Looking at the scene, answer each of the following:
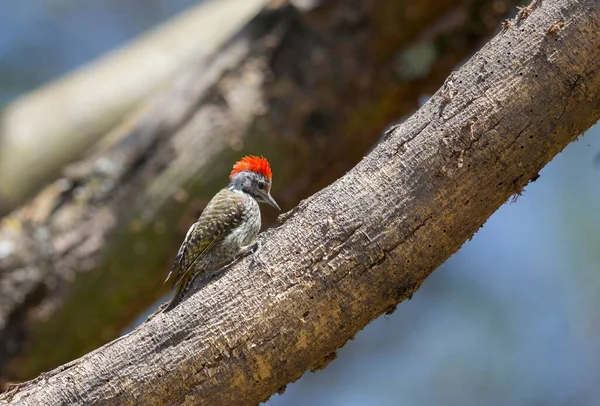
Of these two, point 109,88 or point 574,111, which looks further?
point 109,88

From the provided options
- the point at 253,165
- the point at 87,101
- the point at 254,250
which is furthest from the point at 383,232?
the point at 87,101

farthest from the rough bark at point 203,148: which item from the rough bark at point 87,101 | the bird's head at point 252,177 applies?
the bird's head at point 252,177

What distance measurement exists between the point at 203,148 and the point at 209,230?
1468 millimetres

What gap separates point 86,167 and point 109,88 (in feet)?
4.07

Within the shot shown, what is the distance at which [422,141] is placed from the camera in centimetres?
326

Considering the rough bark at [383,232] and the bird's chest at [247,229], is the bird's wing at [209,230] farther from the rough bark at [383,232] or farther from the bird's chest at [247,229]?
the rough bark at [383,232]

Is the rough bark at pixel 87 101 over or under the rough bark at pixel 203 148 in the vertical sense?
over

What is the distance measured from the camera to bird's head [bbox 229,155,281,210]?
5477 millimetres

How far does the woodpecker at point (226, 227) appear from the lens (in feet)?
15.0

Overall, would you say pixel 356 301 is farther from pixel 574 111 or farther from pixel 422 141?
pixel 574 111

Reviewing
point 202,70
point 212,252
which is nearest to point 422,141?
point 212,252

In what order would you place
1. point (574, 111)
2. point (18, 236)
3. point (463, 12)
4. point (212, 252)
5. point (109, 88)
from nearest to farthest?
point (574, 111) → point (212, 252) → point (18, 236) → point (463, 12) → point (109, 88)

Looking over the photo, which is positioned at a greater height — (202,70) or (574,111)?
(202,70)

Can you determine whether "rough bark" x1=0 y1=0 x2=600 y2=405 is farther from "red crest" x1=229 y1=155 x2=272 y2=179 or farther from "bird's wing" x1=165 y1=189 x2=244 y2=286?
"red crest" x1=229 y1=155 x2=272 y2=179
